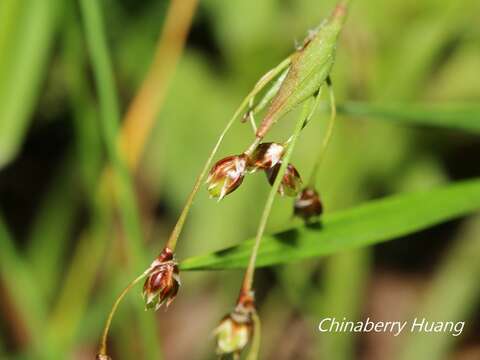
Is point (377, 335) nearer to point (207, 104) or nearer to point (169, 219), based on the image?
point (169, 219)

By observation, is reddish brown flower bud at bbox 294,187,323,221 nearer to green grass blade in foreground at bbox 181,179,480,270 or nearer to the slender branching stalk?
green grass blade in foreground at bbox 181,179,480,270

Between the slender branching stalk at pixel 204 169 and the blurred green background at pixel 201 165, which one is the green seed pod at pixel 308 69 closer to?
the slender branching stalk at pixel 204 169

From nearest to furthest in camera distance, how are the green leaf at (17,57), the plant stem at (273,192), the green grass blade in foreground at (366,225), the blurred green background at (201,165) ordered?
the plant stem at (273,192) < the green grass blade in foreground at (366,225) < the green leaf at (17,57) < the blurred green background at (201,165)

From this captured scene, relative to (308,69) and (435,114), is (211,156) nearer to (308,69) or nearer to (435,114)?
(308,69)

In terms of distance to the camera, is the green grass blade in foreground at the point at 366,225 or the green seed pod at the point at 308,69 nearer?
the green seed pod at the point at 308,69

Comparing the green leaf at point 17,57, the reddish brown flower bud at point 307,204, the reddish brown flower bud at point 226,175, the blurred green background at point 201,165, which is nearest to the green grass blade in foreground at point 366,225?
the reddish brown flower bud at point 307,204

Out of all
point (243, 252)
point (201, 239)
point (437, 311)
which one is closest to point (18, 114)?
point (201, 239)

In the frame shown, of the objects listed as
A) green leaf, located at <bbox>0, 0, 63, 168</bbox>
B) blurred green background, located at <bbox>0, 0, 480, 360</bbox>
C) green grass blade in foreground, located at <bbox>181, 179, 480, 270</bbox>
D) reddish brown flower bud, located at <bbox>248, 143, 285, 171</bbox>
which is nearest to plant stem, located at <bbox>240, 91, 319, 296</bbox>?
reddish brown flower bud, located at <bbox>248, 143, 285, 171</bbox>
